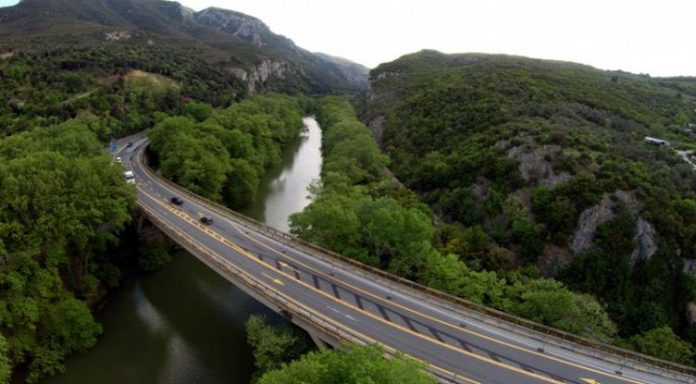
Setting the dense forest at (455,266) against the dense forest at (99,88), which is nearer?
the dense forest at (455,266)

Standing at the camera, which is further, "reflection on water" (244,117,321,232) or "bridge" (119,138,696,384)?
"reflection on water" (244,117,321,232)

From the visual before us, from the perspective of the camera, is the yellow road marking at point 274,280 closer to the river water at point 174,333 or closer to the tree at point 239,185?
the river water at point 174,333

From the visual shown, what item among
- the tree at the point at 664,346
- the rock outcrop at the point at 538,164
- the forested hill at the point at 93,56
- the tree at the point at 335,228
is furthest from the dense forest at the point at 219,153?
the tree at the point at 664,346

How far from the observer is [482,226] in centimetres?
5009

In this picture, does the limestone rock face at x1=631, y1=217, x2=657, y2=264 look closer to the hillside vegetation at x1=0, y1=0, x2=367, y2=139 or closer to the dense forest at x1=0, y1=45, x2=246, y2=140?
the dense forest at x1=0, y1=45, x2=246, y2=140

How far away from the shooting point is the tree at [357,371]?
56.9 ft

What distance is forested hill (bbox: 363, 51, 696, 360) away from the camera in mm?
39719

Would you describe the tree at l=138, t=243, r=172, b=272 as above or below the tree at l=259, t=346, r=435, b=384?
below

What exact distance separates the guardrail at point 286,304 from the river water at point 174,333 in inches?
227

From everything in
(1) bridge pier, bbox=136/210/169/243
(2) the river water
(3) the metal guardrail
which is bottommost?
(2) the river water

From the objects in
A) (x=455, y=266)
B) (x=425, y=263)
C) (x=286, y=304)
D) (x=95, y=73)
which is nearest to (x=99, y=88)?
(x=95, y=73)

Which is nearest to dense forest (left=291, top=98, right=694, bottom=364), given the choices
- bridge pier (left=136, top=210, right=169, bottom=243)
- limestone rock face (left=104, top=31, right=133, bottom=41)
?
bridge pier (left=136, top=210, right=169, bottom=243)

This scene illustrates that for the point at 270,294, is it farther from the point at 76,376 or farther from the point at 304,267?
the point at 76,376

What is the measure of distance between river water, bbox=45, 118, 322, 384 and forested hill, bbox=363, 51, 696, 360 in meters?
22.9
